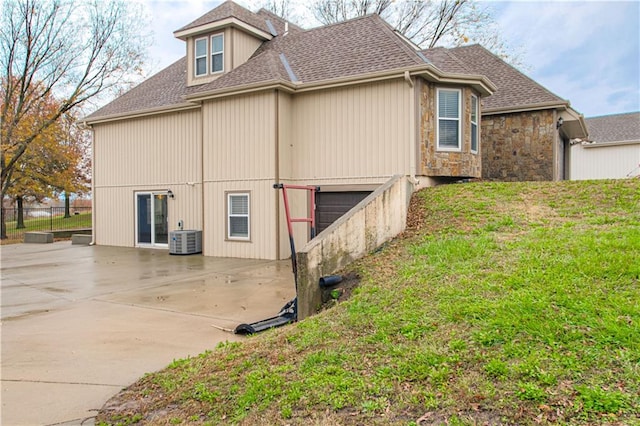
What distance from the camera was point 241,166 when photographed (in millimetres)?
12602

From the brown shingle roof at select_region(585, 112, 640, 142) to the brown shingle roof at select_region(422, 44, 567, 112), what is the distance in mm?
12032

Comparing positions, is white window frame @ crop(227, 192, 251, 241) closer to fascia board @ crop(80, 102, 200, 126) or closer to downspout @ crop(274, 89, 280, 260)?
downspout @ crop(274, 89, 280, 260)

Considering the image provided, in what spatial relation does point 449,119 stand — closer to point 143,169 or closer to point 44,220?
point 143,169

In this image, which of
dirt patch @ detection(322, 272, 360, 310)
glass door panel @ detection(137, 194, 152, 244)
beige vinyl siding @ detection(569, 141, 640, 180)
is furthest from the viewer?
beige vinyl siding @ detection(569, 141, 640, 180)

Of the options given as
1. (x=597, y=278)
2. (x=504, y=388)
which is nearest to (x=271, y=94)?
(x=597, y=278)

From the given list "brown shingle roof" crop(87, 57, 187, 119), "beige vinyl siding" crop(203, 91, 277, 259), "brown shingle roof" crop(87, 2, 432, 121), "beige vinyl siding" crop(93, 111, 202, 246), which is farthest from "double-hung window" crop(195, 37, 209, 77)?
"beige vinyl siding" crop(203, 91, 277, 259)

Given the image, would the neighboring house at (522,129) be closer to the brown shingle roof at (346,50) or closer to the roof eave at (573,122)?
the roof eave at (573,122)

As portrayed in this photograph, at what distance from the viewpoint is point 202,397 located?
3.61 m

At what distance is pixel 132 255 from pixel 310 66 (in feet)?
24.9

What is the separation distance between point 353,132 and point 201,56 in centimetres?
660

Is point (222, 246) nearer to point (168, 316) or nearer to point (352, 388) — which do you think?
point (168, 316)

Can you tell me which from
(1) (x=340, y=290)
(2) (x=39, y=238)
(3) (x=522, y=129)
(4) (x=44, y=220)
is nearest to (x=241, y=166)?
(1) (x=340, y=290)

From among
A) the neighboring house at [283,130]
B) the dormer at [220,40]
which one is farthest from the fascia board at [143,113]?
the dormer at [220,40]

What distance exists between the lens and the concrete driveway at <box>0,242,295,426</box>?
3971mm
